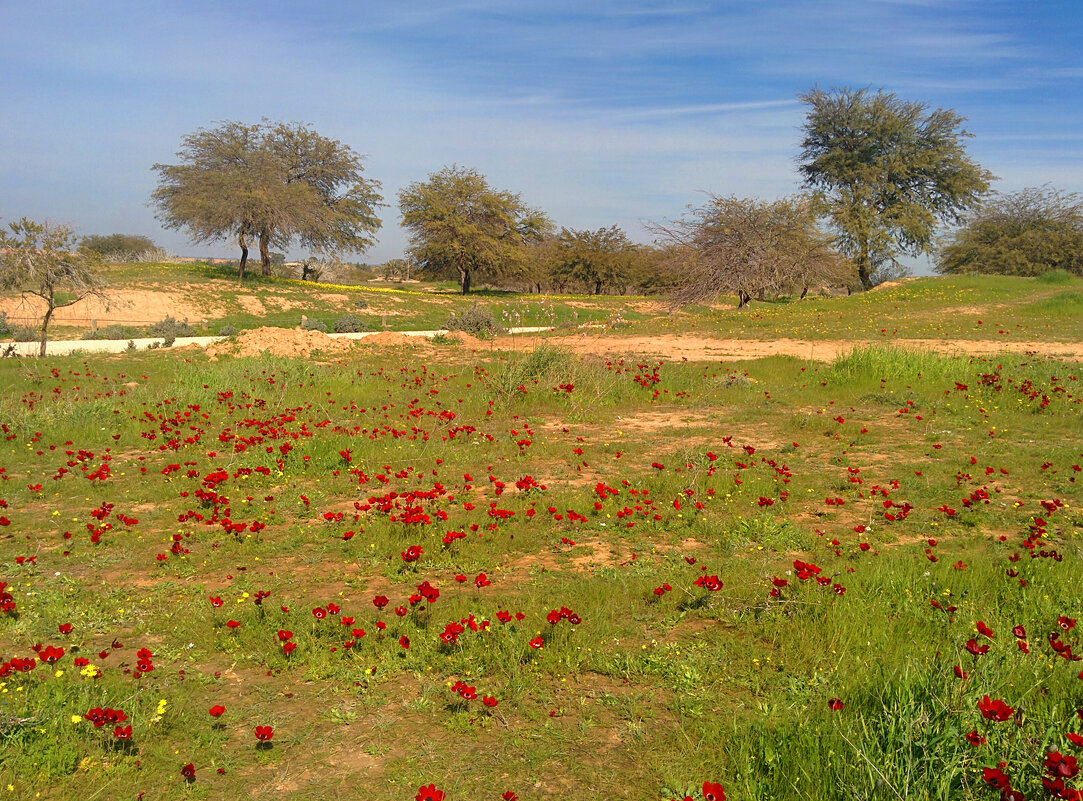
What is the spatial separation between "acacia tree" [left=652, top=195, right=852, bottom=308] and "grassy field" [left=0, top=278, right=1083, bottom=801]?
16.0 metres

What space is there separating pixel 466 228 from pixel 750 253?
2127cm

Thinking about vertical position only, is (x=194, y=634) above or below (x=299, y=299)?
below

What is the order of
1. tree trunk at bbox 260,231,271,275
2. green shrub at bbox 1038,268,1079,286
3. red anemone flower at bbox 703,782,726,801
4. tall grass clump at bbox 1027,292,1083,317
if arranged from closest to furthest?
1. red anemone flower at bbox 703,782,726,801
2. tall grass clump at bbox 1027,292,1083,317
3. green shrub at bbox 1038,268,1079,286
4. tree trunk at bbox 260,231,271,275

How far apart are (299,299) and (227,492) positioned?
26.5 m

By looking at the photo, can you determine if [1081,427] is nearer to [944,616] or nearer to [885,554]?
[885,554]

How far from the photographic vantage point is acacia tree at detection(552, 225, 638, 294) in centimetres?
5150

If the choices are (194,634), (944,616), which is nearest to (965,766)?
(944,616)

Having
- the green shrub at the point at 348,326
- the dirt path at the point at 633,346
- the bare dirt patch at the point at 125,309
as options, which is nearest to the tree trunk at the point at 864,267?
the dirt path at the point at 633,346

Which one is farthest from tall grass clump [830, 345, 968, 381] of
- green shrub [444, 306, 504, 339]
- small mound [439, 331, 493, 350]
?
green shrub [444, 306, 504, 339]

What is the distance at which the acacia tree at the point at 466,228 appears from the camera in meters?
42.3

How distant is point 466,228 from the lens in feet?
138

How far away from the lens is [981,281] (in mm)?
26094

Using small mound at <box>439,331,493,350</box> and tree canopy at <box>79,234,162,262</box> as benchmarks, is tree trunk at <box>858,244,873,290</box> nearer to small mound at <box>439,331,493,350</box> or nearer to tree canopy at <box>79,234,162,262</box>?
small mound at <box>439,331,493,350</box>

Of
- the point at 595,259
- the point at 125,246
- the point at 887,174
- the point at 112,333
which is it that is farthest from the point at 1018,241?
the point at 125,246
